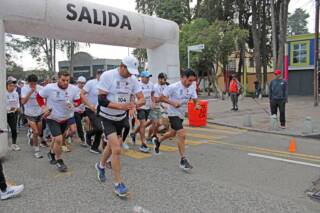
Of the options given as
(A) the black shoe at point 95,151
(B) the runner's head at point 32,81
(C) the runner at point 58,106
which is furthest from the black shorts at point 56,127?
(B) the runner's head at point 32,81

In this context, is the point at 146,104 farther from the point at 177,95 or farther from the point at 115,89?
the point at 115,89

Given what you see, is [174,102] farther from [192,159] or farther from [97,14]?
[97,14]

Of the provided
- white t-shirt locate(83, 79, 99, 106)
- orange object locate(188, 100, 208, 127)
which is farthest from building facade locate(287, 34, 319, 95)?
white t-shirt locate(83, 79, 99, 106)

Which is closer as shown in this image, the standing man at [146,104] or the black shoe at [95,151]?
the black shoe at [95,151]

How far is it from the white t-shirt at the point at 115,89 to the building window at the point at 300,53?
32.2 metres

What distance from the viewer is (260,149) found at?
25.7ft

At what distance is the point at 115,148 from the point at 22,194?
1.51 m

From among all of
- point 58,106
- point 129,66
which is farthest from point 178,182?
point 58,106

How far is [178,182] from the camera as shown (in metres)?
5.21

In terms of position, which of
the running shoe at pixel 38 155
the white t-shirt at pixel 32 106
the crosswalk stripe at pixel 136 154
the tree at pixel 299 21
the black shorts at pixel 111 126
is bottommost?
the crosswalk stripe at pixel 136 154

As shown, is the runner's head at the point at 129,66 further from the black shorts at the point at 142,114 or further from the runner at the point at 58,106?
the black shorts at the point at 142,114

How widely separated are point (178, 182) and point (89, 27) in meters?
5.29

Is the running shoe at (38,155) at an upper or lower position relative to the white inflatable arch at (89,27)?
lower

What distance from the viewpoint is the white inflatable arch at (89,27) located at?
23.6ft
